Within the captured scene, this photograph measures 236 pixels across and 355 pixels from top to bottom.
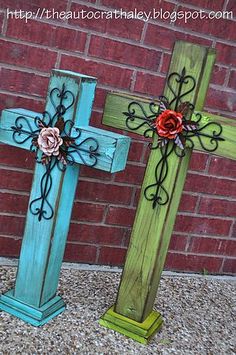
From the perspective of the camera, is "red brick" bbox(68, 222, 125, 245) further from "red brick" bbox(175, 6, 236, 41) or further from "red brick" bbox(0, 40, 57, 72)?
"red brick" bbox(175, 6, 236, 41)

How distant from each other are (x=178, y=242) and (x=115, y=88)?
34.3 inches

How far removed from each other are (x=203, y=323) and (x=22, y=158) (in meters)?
1.10

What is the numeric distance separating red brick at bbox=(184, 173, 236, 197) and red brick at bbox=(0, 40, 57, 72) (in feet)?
2.89

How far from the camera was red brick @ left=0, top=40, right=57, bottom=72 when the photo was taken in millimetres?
2086

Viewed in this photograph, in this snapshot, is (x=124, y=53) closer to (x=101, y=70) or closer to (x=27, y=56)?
(x=101, y=70)

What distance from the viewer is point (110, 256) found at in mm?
2461

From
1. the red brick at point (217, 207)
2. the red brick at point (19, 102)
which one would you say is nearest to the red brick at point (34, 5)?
the red brick at point (19, 102)

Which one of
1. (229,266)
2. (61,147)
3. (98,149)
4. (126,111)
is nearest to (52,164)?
(61,147)

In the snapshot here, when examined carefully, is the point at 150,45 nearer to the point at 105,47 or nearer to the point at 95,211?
the point at 105,47

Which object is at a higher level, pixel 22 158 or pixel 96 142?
pixel 96 142

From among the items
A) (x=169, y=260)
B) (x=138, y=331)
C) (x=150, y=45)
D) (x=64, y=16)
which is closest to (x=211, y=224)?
(x=169, y=260)

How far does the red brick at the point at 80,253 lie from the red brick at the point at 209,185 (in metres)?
0.57

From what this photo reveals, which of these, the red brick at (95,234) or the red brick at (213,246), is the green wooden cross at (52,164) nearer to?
the red brick at (95,234)

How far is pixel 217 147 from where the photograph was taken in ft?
5.68
